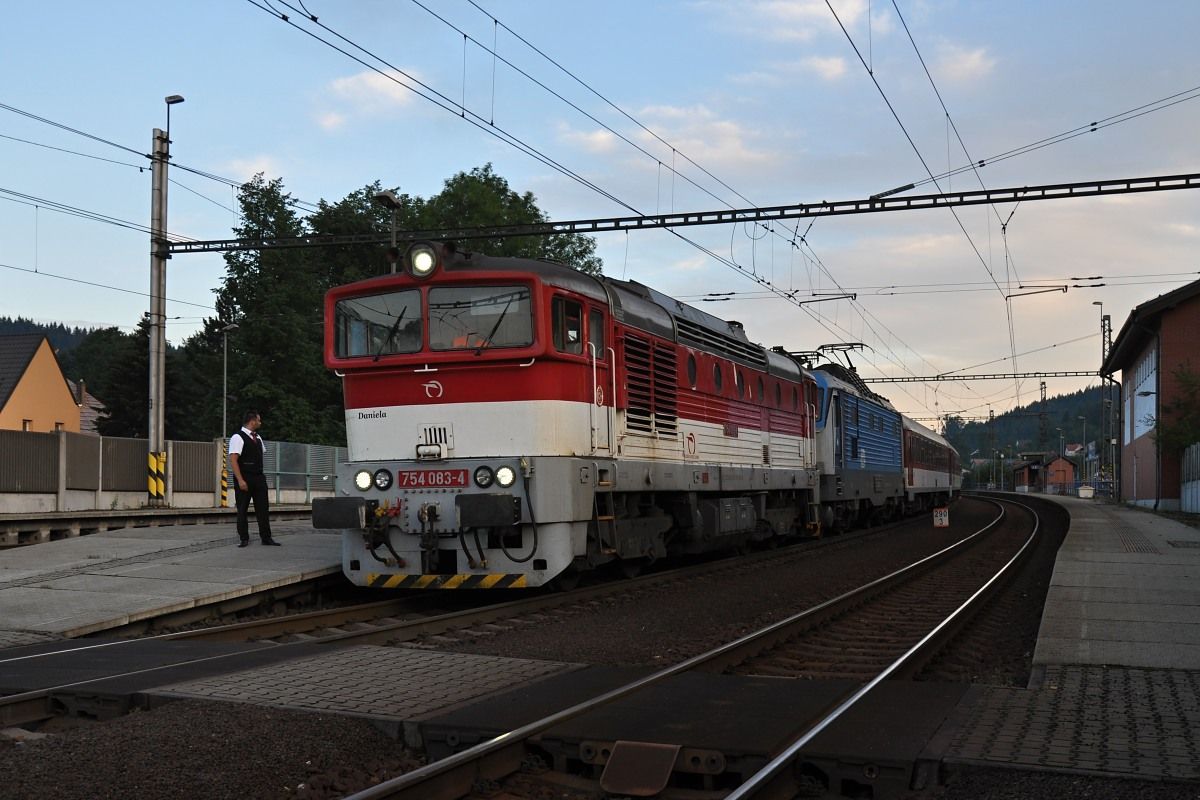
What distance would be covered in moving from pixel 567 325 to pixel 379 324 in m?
2.05

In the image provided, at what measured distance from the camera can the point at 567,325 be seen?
11.5 meters

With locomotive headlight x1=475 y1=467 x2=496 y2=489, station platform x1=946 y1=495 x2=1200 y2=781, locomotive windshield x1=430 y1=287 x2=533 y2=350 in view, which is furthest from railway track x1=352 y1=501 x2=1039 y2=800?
locomotive windshield x1=430 y1=287 x2=533 y2=350

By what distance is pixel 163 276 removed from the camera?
23703 millimetres

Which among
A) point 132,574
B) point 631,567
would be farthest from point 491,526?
point 132,574

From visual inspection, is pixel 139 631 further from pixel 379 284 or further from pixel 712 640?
pixel 712 640

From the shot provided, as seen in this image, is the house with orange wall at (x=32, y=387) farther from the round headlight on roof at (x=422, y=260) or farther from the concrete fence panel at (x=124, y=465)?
the round headlight on roof at (x=422, y=260)

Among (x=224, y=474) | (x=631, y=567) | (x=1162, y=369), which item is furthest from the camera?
(x=1162, y=369)

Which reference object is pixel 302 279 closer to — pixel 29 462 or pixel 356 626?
pixel 29 462

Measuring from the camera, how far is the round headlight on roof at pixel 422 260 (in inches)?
448

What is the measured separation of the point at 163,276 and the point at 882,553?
52.5 feet

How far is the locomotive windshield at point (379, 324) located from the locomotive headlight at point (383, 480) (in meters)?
1.26

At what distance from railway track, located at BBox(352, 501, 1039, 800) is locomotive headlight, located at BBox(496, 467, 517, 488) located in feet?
9.54

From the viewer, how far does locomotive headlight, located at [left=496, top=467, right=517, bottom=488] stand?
1083cm

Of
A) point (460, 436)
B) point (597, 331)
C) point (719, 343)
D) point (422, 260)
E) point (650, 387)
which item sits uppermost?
point (422, 260)
